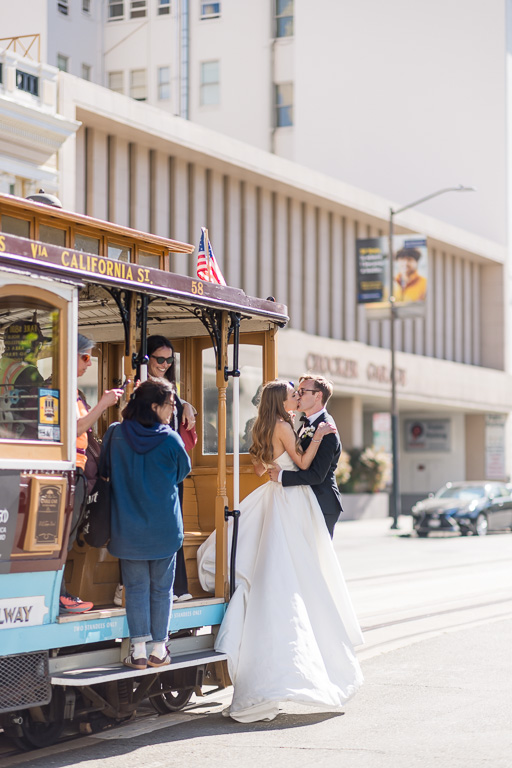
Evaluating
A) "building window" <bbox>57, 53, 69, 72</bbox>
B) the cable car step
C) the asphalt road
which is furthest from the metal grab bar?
"building window" <bbox>57, 53, 69, 72</bbox>

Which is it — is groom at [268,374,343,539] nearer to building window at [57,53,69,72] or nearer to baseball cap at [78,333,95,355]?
baseball cap at [78,333,95,355]

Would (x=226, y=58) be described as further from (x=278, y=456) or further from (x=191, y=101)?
(x=278, y=456)

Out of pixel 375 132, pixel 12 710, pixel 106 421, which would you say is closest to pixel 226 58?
pixel 375 132

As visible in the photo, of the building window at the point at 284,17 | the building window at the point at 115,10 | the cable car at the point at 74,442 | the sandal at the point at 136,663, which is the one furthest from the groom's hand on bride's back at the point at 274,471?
the building window at the point at 284,17

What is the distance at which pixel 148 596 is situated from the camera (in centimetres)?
695

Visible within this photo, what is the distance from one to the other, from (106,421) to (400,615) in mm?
5405

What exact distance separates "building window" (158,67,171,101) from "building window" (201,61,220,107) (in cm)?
284

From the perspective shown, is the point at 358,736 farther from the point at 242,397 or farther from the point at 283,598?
the point at 242,397

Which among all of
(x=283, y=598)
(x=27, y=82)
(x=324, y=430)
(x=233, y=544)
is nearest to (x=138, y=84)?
(x=27, y=82)

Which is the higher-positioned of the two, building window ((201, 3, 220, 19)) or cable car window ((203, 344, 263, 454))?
building window ((201, 3, 220, 19))

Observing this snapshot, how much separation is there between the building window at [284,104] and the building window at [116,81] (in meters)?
7.28

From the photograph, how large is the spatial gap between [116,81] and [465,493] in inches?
1079

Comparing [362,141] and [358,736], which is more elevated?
[362,141]

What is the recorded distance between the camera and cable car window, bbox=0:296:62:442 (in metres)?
6.39
